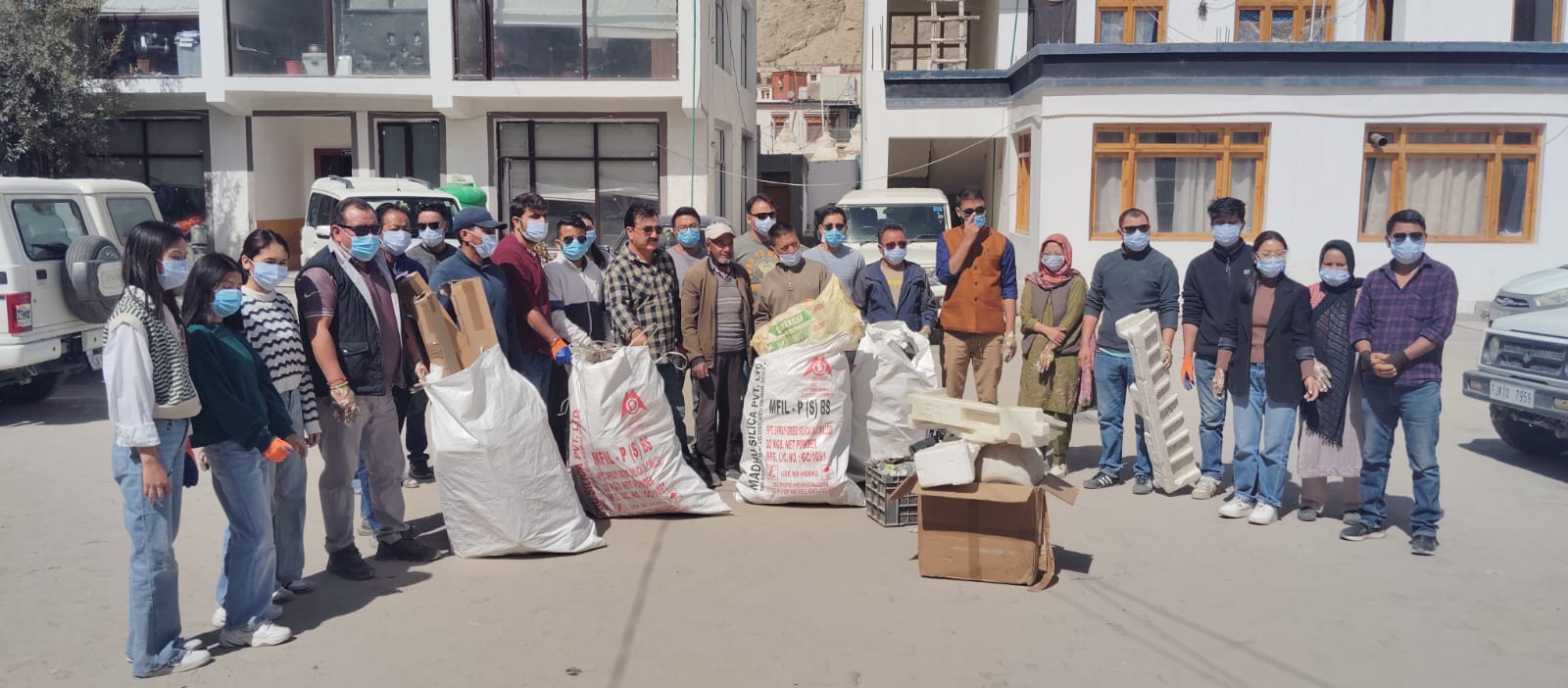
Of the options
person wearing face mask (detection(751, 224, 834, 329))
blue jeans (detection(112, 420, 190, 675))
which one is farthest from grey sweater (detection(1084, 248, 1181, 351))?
blue jeans (detection(112, 420, 190, 675))

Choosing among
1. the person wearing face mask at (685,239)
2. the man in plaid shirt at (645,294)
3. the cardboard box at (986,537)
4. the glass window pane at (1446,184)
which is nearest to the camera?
Answer: the cardboard box at (986,537)

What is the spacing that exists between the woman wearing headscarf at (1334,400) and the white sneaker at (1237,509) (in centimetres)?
30

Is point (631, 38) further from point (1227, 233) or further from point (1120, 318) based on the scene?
point (1227, 233)

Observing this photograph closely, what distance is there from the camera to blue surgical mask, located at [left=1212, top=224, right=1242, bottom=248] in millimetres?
6812

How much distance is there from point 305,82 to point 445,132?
2.55 meters

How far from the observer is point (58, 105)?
1886 centimetres

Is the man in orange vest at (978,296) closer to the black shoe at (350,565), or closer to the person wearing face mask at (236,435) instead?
the black shoe at (350,565)

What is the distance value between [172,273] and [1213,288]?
5.63 m

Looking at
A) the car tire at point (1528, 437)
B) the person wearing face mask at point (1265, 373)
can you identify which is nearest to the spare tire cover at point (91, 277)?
the person wearing face mask at point (1265, 373)

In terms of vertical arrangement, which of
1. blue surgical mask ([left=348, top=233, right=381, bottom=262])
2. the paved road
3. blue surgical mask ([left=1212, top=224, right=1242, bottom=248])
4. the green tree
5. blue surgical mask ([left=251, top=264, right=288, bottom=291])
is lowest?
the paved road

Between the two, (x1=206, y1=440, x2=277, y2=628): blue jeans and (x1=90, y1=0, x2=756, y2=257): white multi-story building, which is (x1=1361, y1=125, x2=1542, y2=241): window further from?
(x1=206, y1=440, x2=277, y2=628): blue jeans

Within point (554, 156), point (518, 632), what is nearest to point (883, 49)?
point (554, 156)

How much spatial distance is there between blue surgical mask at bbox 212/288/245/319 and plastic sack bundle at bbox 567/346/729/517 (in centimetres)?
216

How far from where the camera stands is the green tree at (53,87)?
59.6ft
